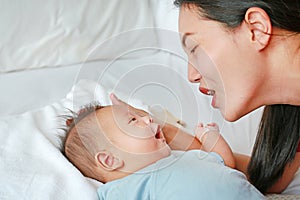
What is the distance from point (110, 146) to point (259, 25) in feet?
1.21

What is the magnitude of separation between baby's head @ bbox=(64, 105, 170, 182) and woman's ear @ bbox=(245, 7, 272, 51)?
0.30 meters

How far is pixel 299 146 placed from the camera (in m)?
1.15

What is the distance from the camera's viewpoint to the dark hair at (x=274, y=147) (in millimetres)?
1118

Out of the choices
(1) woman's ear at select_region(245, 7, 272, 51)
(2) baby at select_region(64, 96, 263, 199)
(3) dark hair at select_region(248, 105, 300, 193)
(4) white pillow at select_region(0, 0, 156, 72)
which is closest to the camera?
(1) woman's ear at select_region(245, 7, 272, 51)

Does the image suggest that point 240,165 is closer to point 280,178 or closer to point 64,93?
point 280,178

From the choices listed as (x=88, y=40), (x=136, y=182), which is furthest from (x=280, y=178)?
(x=88, y=40)

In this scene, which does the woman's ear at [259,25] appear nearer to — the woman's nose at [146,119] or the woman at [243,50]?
the woman at [243,50]

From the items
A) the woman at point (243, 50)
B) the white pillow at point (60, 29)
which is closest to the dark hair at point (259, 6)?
the woman at point (243, 50)

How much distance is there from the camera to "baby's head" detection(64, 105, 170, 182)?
954 mm

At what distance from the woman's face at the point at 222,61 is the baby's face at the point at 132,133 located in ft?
0.48

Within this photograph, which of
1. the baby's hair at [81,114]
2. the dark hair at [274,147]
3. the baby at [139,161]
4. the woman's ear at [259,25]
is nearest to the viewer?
the woman's ear at [259,25]

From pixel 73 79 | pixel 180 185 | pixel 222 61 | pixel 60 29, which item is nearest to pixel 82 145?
pixel 180 185

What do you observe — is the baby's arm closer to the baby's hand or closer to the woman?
the baby's hand

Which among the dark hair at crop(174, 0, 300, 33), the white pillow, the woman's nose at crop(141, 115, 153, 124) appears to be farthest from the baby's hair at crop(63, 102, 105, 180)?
the white pillow
